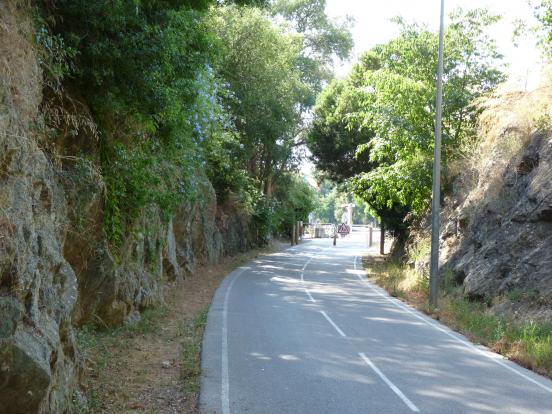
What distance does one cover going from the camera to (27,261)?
18.9ft

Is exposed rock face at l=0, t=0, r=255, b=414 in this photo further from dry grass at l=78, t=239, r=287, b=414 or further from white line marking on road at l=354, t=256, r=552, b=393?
white line marking on road at l=354, t=256, r=552, b=393

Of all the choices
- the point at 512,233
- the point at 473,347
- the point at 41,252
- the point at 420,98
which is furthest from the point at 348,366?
the point at 420,98

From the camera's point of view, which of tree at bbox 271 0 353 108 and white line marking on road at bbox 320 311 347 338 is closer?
white line marking on road at bbox 320 311 347 338

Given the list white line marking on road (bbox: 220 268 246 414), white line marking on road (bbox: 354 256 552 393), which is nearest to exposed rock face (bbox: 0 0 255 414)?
white line marking on road (bbox: 220 268 246 414)

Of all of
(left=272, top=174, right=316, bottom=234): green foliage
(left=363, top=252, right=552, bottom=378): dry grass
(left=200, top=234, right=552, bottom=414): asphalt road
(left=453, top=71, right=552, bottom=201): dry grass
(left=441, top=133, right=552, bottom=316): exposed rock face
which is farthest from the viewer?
(left=272, top=174, right=316, bottom=234): green foliage

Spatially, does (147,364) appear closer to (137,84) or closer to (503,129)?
(137,84)

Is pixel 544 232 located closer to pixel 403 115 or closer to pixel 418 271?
pixel 418 271

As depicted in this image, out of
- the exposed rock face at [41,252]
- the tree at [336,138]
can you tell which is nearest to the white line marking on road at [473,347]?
the exposed rock face at [41,252]

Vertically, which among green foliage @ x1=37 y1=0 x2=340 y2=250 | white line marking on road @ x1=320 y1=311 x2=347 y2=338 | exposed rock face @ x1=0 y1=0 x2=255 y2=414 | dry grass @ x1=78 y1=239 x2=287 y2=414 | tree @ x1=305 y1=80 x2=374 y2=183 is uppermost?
tree @ x1=305 y1=80 x2=374 y2=183

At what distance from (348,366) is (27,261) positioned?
18.9 ft

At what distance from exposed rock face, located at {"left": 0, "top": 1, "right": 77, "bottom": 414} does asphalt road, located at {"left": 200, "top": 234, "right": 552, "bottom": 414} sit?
7.03 feet

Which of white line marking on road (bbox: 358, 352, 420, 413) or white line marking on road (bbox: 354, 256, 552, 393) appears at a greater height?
white line marking on road (bbox: 354, 256, 552, 393)

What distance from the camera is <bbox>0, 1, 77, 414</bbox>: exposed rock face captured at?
530 cm

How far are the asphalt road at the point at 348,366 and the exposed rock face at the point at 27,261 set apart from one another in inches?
84.4
